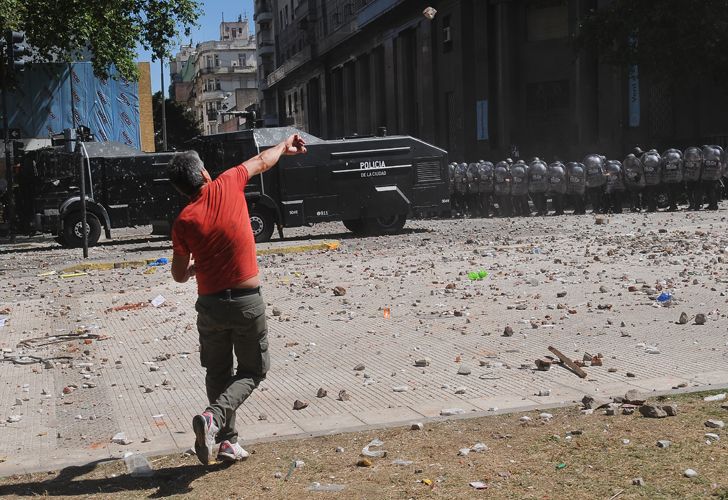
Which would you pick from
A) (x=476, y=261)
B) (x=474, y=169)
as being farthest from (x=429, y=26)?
(x=476, y=261)

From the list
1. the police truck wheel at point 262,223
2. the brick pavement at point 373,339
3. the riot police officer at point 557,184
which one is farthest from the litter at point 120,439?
A: the riot police officer at point 557,184

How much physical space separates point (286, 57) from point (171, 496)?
261 feet

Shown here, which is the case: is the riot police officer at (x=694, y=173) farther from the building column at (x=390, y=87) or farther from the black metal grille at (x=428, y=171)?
the building column at (x=390, y=87)

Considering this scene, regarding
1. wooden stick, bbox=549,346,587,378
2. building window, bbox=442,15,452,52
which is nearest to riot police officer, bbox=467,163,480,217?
building window, bbox=442,15,452,52

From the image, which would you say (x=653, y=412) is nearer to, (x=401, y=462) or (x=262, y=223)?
(x=401, y=462)

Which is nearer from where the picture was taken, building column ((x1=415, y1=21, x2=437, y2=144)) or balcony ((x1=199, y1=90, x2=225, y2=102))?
building column ((x1=415, y1=21, x2=437, y2=144))

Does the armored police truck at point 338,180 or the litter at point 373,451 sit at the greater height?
the armored police truck at point 338,180

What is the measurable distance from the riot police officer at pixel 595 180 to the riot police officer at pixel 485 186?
2.62 m

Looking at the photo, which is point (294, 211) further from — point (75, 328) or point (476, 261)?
point (75, 328)

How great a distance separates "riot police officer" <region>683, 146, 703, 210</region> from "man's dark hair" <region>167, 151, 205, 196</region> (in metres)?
21.0

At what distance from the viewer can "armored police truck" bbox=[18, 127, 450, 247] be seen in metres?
21.0

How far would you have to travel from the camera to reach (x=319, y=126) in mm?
70875

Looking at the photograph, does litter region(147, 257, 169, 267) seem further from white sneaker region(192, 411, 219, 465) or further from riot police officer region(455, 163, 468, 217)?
riot police officer region(455, 163, 468, 217)

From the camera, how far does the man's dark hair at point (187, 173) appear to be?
5156 millimetres
